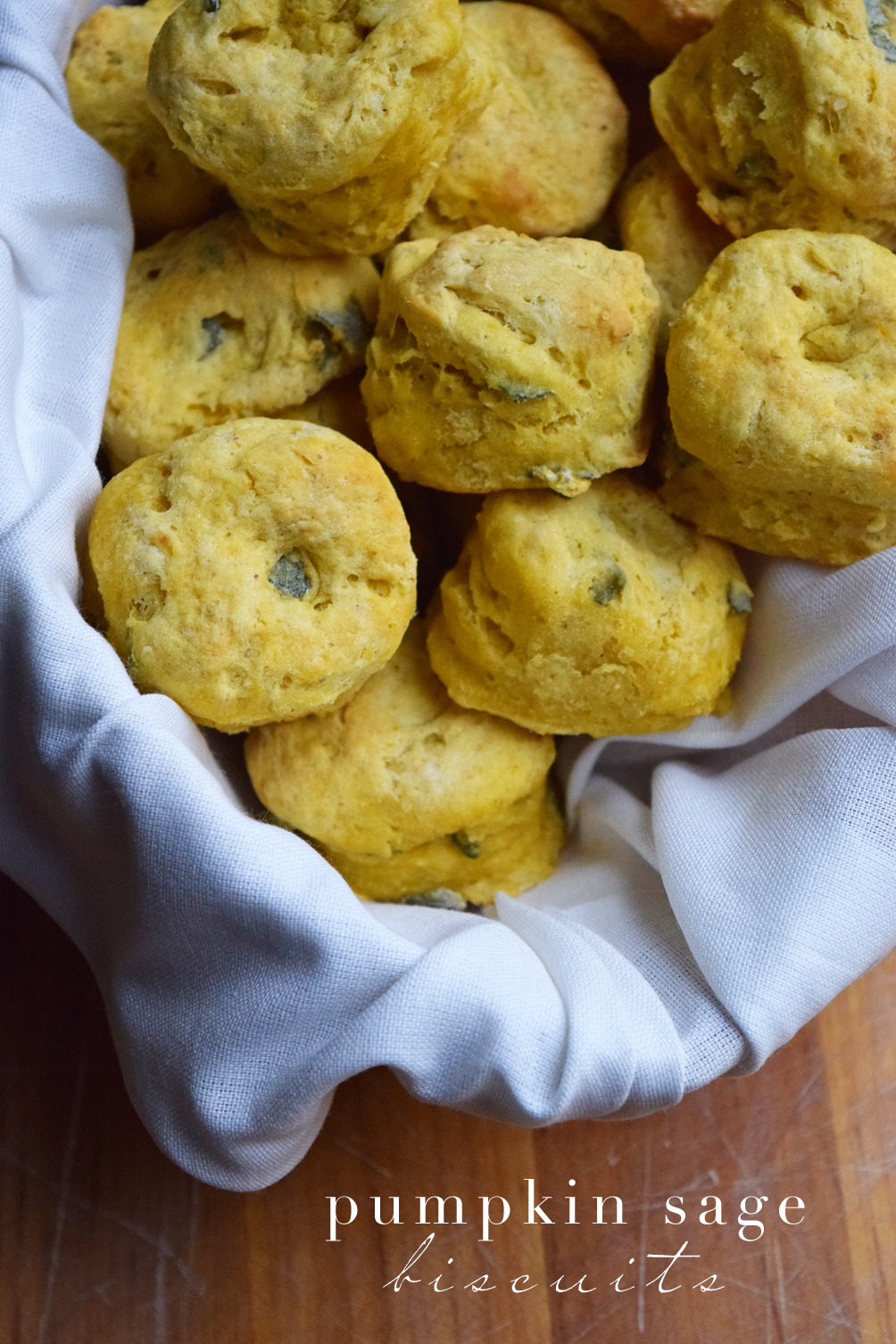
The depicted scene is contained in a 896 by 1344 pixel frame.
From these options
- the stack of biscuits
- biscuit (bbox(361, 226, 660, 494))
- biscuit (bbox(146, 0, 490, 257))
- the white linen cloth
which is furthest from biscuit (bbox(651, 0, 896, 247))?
the white linen cloth

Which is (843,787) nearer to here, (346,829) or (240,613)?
(346,829)

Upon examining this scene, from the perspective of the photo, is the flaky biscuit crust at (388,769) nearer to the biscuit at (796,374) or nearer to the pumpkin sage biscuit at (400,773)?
the pumpkin sage biscuit at (400,773)

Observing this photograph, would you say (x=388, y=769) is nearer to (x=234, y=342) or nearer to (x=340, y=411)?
(x=340, y=411)

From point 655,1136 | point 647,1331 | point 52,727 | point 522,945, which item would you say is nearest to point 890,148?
point 522,945

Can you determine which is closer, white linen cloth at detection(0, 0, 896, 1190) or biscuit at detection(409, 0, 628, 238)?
white linen cloth at detection(0, 0, 896, 1190)

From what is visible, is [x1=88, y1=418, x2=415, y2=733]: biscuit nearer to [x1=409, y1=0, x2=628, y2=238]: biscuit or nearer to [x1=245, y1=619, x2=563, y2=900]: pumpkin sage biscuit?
[x1=245, y1=619, x2=563, y2=900]: pumpkin sage biscuit

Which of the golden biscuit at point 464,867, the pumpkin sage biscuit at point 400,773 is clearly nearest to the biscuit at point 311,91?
the pumpkin sage biscuit at point 400,773

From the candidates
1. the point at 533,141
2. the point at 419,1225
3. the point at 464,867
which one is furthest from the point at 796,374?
the point at 419,1225
